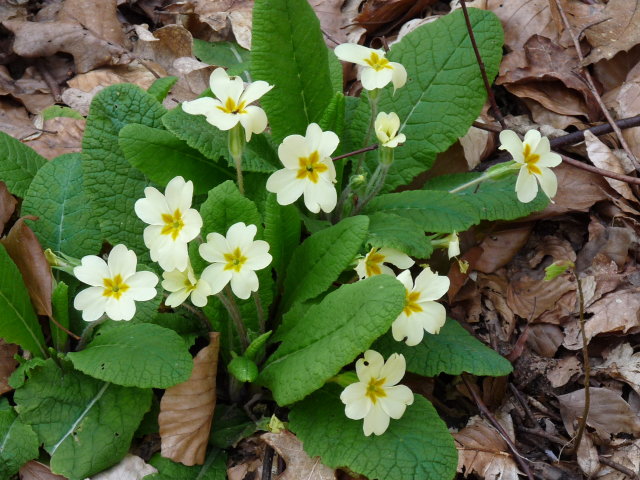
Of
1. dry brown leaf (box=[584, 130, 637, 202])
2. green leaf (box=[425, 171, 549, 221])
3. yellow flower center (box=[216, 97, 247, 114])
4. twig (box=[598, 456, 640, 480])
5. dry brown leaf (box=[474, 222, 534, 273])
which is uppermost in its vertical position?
yellow flower center (box=[216, 97, 247, 114])

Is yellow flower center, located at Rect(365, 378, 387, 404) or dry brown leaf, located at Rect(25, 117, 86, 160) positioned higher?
dry brown leaf, located at Rect(25, 117, 86, 160)

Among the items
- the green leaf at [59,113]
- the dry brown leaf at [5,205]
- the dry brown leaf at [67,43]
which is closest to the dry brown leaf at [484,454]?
the dry brown leaf at [5,205]

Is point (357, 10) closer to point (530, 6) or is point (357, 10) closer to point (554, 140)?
point (530, 6)

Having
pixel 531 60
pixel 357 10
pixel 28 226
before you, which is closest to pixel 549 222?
pixel 531 60

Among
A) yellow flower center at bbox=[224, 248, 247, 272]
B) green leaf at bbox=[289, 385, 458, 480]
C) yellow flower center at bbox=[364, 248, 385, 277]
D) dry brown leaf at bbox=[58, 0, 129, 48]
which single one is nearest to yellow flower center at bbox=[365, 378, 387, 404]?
green leaf at bbox=[289, 385, 458, 480]

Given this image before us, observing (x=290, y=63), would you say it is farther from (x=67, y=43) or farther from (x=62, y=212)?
(x=67, y=43)

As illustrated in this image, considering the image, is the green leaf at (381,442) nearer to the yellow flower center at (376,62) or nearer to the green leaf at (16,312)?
the green leaf at (16,312)

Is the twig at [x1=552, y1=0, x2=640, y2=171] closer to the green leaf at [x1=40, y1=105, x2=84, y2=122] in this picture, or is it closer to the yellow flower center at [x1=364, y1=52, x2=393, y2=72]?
the yellow flower center at [x1=364, y1=52, x2=393, y2=72]
